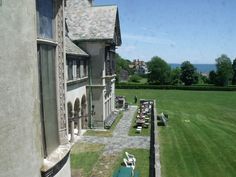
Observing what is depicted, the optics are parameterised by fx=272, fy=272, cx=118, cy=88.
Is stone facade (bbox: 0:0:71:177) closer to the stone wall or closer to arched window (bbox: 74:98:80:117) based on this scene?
the stone wall

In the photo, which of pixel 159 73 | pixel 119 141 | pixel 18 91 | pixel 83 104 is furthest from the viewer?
pixel 159 73

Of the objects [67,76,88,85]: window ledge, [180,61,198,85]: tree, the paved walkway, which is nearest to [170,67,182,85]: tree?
[180,61,198,85]: tree

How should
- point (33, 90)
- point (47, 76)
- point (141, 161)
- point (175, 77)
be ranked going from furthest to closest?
1. point (175, 77)
2. point (141, 161)
3. point (47, 76)
4. point (33, 90)

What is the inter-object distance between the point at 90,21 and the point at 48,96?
24050 mm

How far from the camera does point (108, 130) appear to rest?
2825 centimetres

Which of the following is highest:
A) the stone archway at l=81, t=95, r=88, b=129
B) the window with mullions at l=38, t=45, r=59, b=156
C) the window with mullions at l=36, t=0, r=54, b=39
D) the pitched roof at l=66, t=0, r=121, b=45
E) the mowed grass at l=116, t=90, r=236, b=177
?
the pitched roof at l=66, t=0, r=121, b=45

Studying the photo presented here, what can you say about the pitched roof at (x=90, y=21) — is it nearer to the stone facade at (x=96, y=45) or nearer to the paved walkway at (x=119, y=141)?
the stone facade at (x=96, y=45)

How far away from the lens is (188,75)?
9606 centimetres

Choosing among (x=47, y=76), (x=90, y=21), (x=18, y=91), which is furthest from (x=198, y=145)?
(x=18, y=91)

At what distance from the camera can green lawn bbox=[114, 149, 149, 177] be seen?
17656 mm

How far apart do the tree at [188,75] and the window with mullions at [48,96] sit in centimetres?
9271

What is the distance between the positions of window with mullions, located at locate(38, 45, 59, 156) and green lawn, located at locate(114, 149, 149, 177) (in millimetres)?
11393

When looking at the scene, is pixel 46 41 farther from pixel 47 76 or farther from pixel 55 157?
pixel 55 157

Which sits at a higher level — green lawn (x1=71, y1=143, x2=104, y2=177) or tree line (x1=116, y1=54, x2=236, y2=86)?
tree line (x1=116, y1=54, x2=236, y2=86)
